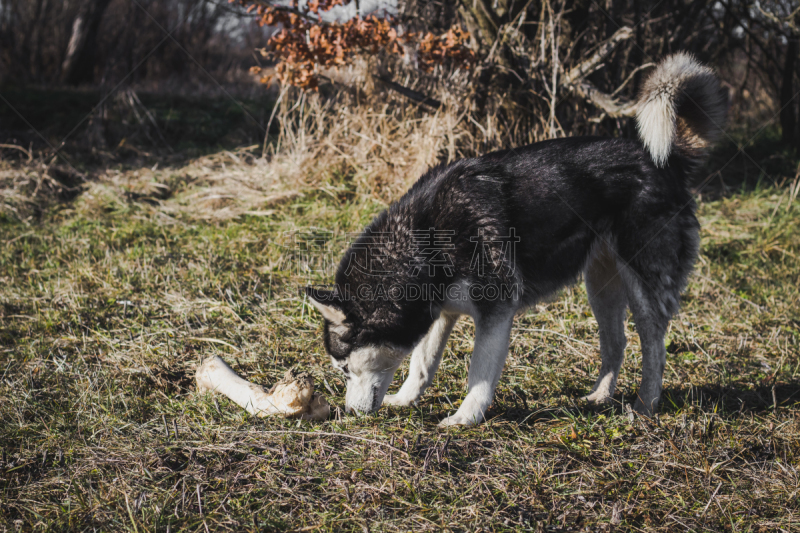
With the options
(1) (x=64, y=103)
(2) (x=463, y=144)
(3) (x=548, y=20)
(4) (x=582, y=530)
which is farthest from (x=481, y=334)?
(1) (x=64, y=103)

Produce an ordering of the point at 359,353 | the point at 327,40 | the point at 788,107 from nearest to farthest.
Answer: the point at 359,353, the point at 327,40, the point at 788,107

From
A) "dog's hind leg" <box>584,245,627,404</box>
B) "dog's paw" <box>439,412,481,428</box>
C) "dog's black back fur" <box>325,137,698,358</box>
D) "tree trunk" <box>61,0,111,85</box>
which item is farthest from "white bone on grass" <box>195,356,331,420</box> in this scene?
"tree trunk" <box>61,0,111,85</box>

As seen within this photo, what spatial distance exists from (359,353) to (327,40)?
11.7 ft

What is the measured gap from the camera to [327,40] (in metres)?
5.32

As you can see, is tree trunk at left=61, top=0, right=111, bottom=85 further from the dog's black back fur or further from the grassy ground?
the dog's black back fur

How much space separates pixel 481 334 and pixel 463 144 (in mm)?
3219

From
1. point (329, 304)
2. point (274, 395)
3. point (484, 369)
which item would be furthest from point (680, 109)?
point (274, 395)

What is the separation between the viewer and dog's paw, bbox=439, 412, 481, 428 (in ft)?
9.50

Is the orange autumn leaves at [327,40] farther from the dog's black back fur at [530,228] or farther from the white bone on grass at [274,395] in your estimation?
the white bone on grass at [274,395]

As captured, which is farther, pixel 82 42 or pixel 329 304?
pixel 82 42

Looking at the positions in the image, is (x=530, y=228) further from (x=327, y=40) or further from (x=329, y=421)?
(x=327, y=40)

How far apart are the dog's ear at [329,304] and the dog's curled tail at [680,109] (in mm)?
1935

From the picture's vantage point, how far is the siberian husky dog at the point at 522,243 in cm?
297

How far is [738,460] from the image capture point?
8.48 ft
